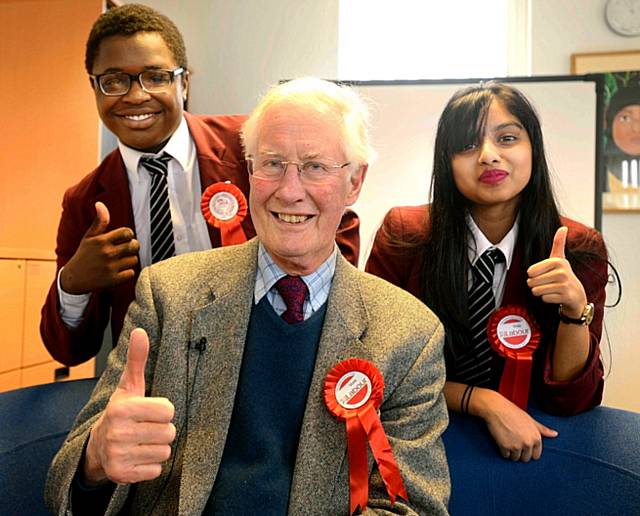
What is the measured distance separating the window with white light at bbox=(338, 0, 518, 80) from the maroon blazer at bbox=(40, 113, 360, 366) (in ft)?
6.68

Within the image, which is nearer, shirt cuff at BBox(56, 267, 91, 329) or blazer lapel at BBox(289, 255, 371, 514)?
blazer lapel at BBox(289, 255, 371, 514)

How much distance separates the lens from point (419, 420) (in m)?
1.14

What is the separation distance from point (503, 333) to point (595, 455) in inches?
12.9

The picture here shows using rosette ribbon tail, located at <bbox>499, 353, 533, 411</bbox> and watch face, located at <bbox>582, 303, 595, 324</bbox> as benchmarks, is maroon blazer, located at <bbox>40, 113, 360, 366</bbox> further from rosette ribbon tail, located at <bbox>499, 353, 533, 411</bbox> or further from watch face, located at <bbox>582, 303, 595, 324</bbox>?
watch face, located at <bbox>582, 303, 595, 324</bbox>

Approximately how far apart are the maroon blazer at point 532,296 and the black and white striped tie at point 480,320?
0.04 m

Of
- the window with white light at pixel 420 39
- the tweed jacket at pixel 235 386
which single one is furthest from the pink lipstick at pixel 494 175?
the window with white light at pixel 420 39

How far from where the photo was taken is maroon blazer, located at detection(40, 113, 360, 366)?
5.40 feet

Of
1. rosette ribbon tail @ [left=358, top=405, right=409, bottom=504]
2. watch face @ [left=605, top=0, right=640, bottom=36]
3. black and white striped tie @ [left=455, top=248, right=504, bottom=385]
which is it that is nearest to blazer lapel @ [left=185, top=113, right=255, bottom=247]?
black and white striped tie @ [left=455, top=248, right=504, bottom=385]

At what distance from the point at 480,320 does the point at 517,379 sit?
0.18 m

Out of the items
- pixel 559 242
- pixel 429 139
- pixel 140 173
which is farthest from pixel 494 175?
pixel 429 139

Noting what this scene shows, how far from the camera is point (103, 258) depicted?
1.44 meters

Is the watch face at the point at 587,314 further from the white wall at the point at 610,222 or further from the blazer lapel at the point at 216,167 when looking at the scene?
the white wall at the point at 610,222

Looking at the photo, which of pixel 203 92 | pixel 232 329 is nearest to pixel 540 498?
pixel 232 329

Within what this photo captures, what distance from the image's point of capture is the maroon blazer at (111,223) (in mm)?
1646
